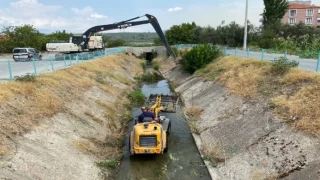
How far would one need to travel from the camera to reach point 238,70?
23.5 meters

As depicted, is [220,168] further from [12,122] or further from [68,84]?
[68,84]

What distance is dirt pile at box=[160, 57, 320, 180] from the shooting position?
10.6m

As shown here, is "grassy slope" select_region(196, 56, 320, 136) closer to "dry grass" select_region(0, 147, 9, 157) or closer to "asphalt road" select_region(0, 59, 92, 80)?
"dry grass" select_region(0, 147, 9, 157)

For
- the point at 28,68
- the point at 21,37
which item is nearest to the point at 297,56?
the point at 28,68

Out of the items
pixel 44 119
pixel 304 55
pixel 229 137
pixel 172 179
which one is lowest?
pixel 172 179

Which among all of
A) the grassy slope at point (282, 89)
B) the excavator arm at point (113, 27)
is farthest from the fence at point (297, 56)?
the excavator arm at point (113, 27)

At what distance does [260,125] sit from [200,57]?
20.1 m

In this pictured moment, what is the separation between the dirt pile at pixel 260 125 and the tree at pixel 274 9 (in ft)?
140

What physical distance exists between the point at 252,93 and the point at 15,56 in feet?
107

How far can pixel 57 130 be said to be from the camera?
43.1 ft

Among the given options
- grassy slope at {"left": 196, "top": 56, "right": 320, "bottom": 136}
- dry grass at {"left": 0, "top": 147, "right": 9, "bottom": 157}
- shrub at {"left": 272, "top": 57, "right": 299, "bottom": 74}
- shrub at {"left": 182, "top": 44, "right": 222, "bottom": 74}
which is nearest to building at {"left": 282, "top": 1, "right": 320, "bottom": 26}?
shrub at {"left": 182, "top": 44, "right": 222, "bottom": 74}

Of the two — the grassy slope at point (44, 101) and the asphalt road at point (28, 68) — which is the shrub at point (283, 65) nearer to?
the grassy slope at point (44, 101)

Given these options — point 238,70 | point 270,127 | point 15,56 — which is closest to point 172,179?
point 270,127

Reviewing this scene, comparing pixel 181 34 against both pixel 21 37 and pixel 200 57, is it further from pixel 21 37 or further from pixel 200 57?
pixel 200 57
